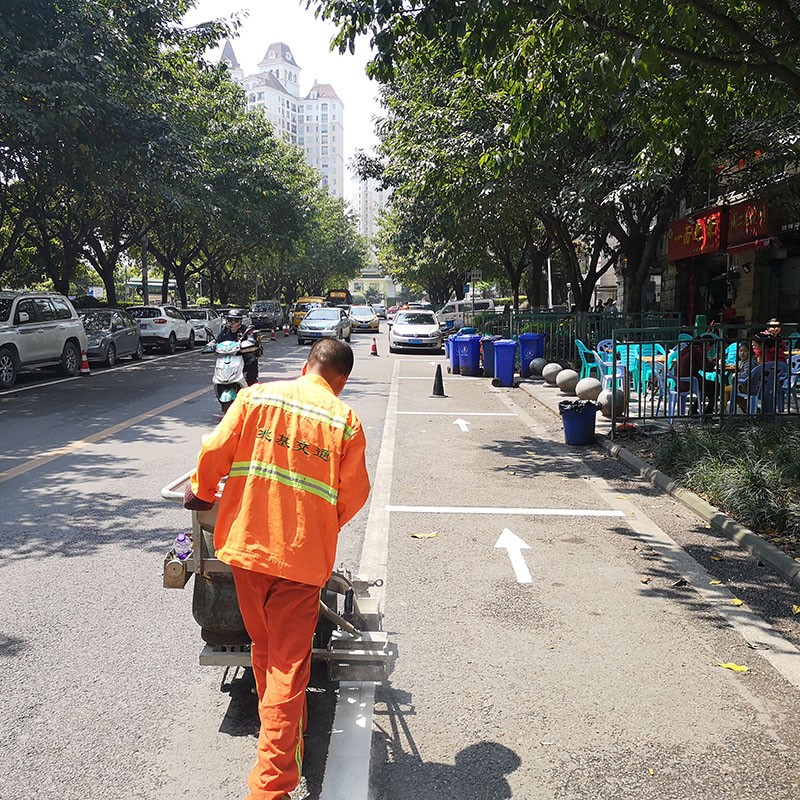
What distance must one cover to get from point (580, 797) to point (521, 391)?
48.3ft

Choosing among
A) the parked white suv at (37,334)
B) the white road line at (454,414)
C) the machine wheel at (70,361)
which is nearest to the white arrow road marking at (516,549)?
the white road line at (454,414)

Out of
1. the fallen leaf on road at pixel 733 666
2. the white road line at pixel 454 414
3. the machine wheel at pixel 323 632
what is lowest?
the fallen leaf on road at pixel 733 666

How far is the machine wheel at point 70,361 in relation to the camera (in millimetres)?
18156

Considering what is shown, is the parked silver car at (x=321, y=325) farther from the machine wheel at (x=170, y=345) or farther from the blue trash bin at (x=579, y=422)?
the blue trash bin at (x=579, y=422)

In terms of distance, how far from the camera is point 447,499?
766cm

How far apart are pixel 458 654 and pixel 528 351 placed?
1607cm

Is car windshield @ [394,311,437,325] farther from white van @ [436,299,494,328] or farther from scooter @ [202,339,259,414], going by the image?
scooter @ [202,339,259,414]

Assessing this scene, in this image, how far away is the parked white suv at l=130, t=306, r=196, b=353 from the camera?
26516 millimetres

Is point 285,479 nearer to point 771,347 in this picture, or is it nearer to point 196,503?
point 196,503

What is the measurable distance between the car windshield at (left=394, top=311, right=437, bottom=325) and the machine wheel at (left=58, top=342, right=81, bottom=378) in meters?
13.2

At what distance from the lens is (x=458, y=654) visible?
423 centimetres

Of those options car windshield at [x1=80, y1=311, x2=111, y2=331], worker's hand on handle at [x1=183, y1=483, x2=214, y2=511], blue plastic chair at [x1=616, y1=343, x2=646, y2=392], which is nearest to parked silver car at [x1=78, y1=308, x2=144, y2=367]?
car windshield at [x1=80, y1=311, x2=111, y2=331]

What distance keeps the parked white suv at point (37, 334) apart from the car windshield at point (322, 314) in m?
13.8

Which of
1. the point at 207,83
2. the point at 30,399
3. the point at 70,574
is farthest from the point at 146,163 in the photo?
the point at 70,574
